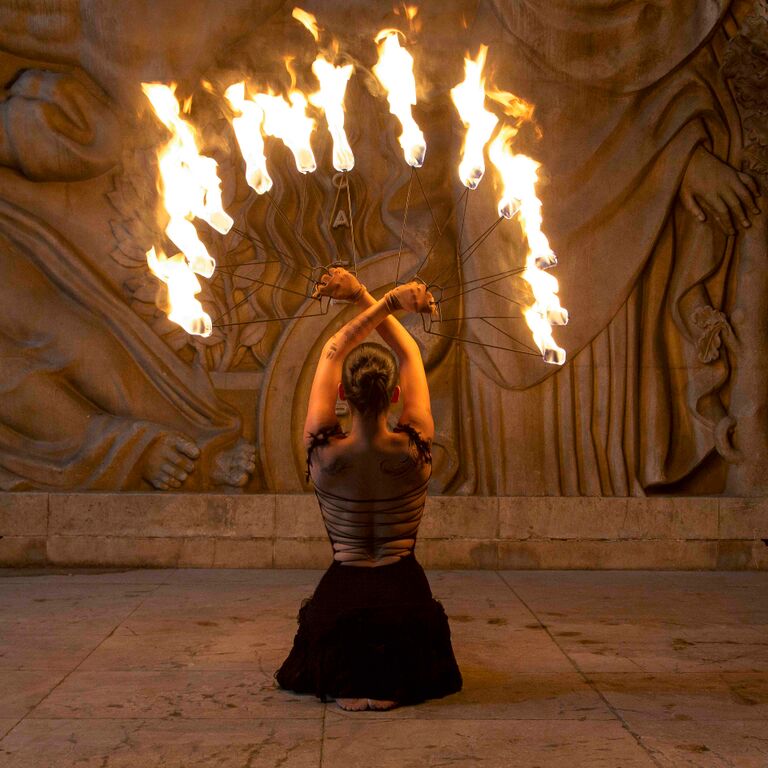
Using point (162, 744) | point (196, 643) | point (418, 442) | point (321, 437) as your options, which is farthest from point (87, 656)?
point (418, 442)

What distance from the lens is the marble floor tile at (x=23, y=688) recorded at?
417cm

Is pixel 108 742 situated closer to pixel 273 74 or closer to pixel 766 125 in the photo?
pixel 273 74

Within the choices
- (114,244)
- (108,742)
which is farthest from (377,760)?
(114,244)

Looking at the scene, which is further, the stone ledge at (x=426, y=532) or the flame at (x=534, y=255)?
the stone ledge at (x=426, y=532)

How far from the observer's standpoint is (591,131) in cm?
760

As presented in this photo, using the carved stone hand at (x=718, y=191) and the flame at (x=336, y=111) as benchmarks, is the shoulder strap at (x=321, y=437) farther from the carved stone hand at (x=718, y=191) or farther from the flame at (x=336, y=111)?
the carved stone hand at (x=718, y=191)

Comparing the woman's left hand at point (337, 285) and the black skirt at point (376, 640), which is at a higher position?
the woman's left hand at point (337, 285)

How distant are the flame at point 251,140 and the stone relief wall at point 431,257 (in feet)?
8.49

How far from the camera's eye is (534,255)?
472cm

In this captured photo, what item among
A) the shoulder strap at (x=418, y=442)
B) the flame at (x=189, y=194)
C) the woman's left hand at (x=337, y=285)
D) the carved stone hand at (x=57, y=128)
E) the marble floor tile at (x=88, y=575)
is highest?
the carved stone hand at (x=57, y=128)

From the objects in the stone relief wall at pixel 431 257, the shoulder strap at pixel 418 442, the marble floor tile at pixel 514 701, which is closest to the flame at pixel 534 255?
the shoulder strap at pixel 418 442

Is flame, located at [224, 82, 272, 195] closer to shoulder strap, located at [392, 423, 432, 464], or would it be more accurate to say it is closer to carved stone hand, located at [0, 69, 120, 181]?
shoulder strap, located at [392, 423, 432, 464]

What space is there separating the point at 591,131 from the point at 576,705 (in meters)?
4.51

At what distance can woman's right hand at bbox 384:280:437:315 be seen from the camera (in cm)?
436
